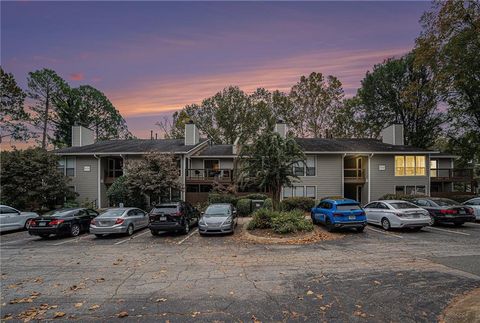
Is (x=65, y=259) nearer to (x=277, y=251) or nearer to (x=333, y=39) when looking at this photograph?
(x=277, y=251)

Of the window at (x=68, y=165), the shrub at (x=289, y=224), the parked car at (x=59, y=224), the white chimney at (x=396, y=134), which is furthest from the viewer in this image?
the white chimney at (x=396, y=134)

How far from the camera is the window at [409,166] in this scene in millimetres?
25953

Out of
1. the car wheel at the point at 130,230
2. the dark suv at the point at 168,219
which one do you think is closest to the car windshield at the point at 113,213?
the car wheel at the point at 130,230

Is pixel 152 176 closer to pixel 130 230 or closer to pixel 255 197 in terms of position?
pixel 130 230

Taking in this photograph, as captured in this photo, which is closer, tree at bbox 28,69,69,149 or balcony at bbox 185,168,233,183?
balcony at bbox 185,168,233,183

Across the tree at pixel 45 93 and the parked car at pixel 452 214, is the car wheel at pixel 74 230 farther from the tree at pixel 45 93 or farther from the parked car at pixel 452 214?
the tree at pixel 45 93

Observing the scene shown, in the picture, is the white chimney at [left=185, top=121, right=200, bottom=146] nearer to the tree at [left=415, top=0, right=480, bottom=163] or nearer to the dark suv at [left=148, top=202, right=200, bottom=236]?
the dark suv at [left=148, top=202, right=200, bottom=236]

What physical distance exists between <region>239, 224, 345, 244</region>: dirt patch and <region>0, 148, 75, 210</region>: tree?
59.2 ft

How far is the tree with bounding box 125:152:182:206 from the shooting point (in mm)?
20078

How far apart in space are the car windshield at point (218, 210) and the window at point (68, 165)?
729 inches

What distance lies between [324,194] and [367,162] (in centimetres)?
536

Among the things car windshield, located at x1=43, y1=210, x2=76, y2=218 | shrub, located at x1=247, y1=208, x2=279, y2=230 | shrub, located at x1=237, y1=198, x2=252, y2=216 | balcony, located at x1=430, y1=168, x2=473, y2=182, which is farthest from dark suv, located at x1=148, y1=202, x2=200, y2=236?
balcony, located at x1=430, y1=168, x2=473, y2=182

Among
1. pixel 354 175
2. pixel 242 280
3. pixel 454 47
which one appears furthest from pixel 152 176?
pixel 454 47

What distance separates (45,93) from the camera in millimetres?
40906
